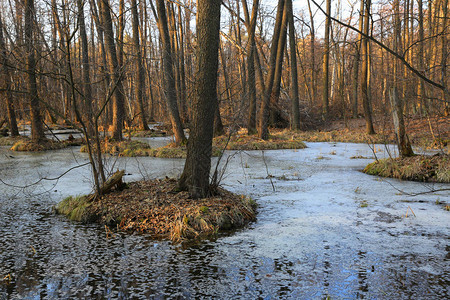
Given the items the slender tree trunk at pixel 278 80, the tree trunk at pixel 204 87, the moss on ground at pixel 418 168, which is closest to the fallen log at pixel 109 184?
the tree trunk at pixel 204 87

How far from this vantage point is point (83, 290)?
3.50 meters

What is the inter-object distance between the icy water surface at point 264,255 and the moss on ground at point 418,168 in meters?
1.34

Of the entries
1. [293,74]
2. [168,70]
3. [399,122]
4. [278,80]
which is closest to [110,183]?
[399,122]

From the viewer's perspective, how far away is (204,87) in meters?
5.67

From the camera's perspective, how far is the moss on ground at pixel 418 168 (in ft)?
28.1

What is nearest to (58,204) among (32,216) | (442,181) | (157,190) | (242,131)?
(32,216)

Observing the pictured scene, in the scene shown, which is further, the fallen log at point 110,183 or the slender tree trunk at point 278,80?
the slender tree trunk at point 278,80

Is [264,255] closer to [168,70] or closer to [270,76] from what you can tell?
[168,70]

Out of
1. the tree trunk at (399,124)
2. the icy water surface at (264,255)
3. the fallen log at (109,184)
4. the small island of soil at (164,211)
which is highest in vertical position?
the tree trunk at (399,124)

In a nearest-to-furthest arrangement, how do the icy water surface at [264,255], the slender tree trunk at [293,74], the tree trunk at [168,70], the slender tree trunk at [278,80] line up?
the icy water surface at [264,255] < the tree trunk at [168,70] < the slender tree trunk at [278,80] < the slender tree trunk at [293,74]

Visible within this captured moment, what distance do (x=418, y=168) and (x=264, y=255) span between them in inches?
241

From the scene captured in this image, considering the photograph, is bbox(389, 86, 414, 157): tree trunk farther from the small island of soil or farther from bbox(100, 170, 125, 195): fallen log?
bbox(100, 170, 125, 195): fallen log

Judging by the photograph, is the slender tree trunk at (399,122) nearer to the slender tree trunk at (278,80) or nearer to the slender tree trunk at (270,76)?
the slender tree trunk at (270,76)

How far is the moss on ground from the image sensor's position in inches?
338
